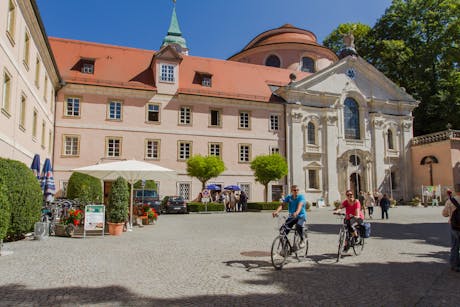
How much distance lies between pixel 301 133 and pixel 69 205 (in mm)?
23522

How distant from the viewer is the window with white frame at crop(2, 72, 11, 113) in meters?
15.3

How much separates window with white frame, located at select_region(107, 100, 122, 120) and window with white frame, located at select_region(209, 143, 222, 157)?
7934mm

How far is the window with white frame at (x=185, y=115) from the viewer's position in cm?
3325

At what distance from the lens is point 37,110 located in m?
22.0

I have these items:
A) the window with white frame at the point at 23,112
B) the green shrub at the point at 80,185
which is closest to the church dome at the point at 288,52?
the green shrub at the point at 80,185

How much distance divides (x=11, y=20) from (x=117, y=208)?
8914mm

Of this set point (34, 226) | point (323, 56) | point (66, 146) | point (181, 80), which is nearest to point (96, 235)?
point (34, 226)

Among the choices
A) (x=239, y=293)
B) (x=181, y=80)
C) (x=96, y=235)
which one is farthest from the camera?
(x=181, y=80)

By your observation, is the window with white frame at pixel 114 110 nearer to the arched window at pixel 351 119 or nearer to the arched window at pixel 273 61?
the arched window at pixel 273 61

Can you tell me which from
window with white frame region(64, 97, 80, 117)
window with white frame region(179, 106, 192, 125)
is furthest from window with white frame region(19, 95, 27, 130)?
window with white frame region(179, 106, 192, 125)

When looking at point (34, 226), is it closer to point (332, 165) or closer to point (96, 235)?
point (96, 235)

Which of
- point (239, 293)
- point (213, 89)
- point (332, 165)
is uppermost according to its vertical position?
point (213, 89)

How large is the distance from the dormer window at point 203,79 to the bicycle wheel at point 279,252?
2788cm

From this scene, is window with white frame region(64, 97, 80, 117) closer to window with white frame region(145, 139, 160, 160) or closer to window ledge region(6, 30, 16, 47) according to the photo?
window with white frame region(145, 139, 160, 160)
